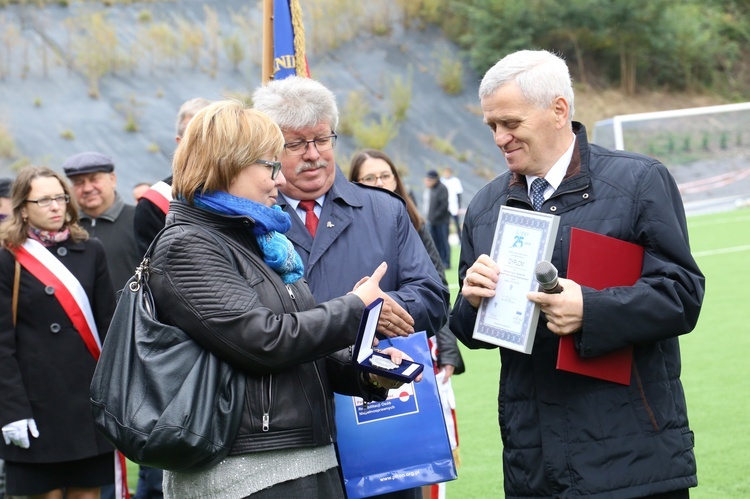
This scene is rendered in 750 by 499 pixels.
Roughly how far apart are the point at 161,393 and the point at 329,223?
1.29 m

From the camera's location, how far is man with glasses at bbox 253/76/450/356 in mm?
3855

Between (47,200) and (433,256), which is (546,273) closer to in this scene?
(433,256)

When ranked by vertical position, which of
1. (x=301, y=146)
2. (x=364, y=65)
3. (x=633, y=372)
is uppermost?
(x=301, y=146)

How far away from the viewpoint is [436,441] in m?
3.63

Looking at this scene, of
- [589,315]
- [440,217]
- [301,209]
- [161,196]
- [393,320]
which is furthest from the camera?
[440,217]

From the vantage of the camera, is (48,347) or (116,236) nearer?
(48,347)

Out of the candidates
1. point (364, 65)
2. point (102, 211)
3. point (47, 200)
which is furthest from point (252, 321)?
point (364, 65)

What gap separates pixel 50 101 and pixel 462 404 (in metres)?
25.9

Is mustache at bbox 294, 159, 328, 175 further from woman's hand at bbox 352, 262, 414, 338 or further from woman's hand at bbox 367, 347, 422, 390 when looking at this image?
woman's hand at bbox 367, 347, 422, 390

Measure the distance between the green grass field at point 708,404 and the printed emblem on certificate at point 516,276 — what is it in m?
3.41

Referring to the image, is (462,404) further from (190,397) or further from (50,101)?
(50,101)

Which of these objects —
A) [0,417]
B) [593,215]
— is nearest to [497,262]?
[593,215]

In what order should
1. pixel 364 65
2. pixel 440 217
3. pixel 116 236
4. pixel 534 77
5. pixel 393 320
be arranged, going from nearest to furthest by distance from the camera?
pixel 534 77 < pixel 393 320 < pixel 116 236 < pixel 440 217 < pixel 364 65

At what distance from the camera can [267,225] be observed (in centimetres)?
309
